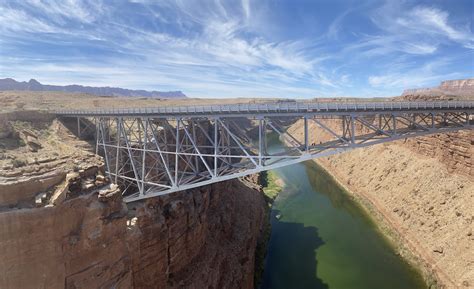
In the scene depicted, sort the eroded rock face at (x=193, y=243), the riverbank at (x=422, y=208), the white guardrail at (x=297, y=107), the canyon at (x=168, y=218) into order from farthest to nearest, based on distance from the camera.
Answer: the riverbank at (x=422, y=208) < the white guardrail at (x=297, y=107) < the eroded rock face at (x=193, y=243) < the canyon at (x=168, y=218)

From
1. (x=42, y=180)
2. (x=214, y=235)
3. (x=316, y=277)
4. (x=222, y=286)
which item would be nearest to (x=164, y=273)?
(x=222, y=286)

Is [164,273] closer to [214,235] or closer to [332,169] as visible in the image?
[214,235]

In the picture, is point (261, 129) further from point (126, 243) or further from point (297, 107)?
point (126, 243)

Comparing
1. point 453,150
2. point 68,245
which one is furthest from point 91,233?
point 453,150

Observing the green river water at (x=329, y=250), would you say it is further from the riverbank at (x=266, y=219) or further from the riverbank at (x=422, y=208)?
the riverbank at (x=422, y=208)

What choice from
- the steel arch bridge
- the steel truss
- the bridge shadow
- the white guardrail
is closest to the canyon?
the bridge shadow

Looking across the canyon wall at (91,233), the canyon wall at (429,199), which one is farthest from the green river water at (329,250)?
the canyon wall at (91,233)
